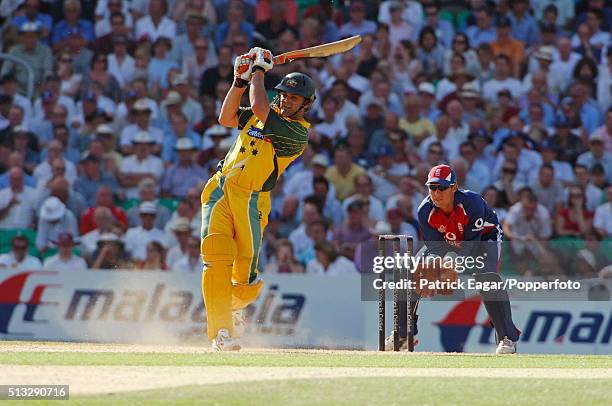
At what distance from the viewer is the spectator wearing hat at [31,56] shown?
58.0 ft

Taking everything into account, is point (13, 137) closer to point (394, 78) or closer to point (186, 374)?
point (394, 78)

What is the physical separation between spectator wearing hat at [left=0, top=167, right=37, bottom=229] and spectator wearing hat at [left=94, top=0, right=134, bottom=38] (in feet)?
9.84

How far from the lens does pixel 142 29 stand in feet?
59.5

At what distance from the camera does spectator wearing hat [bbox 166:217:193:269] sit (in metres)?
15.1

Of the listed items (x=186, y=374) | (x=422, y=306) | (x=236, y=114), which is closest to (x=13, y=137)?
(x=422, y=306)

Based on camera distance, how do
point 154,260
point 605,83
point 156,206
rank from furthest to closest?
point 605,83 < point 156,206 < point 154,260

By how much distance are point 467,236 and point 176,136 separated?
685 cm

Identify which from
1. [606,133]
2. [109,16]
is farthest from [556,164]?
[109,16]

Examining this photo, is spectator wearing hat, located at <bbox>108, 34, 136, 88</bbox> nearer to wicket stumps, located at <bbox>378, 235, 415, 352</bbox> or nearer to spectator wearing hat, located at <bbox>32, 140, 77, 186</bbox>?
spectator wearing hat, located at <bbox>32, 140, 77, 186</bbox>

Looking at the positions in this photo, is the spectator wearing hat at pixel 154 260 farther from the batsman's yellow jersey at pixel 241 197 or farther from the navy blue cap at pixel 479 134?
the batsman's yellow jersey at pixel 241 197

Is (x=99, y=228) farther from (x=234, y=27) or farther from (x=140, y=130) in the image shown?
(x=234, y=27)

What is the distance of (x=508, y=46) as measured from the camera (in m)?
17.6

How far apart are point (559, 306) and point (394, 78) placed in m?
4.96

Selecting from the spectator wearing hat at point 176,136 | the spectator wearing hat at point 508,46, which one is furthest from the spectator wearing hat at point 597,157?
the spectator wearing hat at point 176,136
